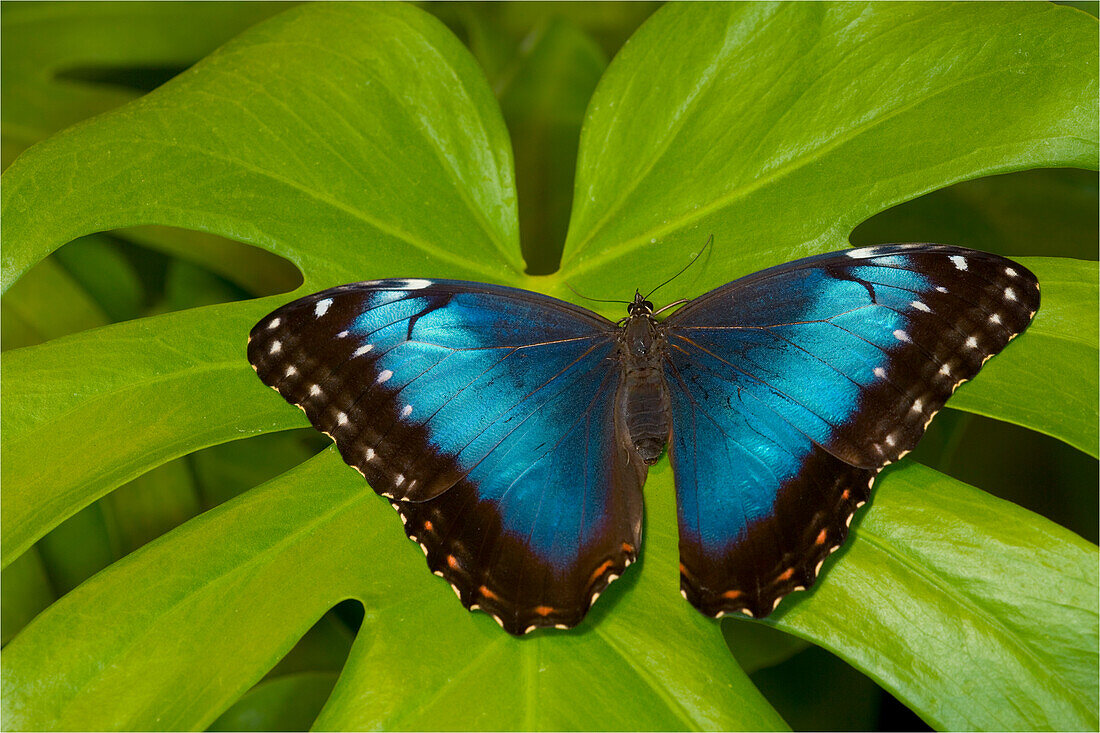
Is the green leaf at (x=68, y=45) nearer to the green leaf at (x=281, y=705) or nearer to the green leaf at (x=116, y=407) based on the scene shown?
the green leaf at (x=116, y=407)

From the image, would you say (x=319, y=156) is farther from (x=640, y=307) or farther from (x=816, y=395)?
(x=816, y=395)

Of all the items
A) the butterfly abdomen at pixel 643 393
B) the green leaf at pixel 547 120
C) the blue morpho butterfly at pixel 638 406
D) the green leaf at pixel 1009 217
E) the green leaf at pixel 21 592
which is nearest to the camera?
the blue morpho butterfly at pixel 638 406

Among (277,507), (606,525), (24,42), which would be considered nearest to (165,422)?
(277,507)

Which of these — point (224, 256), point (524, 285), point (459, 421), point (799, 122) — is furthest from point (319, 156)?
point (799, 122)

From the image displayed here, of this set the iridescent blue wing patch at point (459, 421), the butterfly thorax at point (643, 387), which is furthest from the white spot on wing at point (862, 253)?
the iridescent blue wing patch at point (459, 421)

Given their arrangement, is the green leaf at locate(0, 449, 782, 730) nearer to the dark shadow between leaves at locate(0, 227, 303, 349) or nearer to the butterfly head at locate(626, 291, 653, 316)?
the butterfly head at locate(626, 291, 653, 316)

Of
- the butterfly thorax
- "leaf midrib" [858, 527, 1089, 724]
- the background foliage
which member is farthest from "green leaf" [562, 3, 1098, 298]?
"leaf midrib" [858, 527, 1089, 724]
